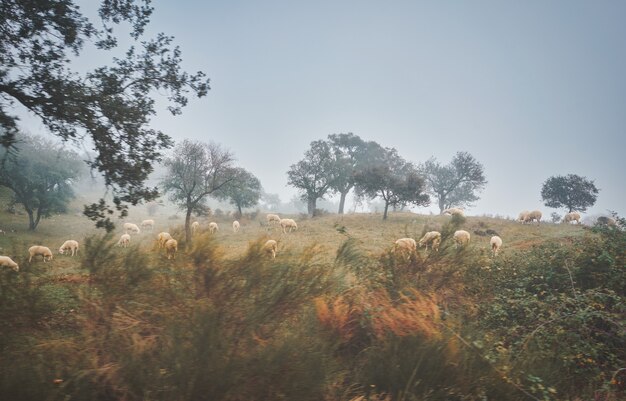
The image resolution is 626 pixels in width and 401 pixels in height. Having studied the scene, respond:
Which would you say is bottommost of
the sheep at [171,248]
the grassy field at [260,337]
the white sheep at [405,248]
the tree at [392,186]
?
the grassy field at [260,337]

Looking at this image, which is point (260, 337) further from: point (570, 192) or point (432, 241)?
point (570, 192)

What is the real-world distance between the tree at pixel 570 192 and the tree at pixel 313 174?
101 ft

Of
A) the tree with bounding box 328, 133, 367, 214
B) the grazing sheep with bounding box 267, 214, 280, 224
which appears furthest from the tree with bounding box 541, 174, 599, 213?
the grazing sheep with bounding box 267, 214, 280, 224

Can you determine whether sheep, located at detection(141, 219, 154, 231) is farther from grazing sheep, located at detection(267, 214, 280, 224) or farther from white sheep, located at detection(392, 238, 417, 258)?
white sheep, located at detection(392, 238, 417, 258)

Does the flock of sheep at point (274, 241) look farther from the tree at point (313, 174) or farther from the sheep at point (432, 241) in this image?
the tree at point (313, 174)

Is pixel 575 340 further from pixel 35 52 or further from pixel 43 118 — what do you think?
pixel 35 52

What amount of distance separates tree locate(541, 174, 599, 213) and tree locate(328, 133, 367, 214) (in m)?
27.5

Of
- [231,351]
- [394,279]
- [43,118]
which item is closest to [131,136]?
[43,118]

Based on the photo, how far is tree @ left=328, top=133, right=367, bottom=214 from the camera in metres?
45.5

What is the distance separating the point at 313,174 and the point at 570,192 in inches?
1404

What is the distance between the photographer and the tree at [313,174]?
4406 centimetres

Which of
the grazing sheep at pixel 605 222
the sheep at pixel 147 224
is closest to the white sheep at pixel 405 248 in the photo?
the grazing sheep at pixel 605 222

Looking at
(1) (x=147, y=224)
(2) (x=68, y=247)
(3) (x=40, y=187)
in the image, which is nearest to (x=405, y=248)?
(2) (x=68, y=247)

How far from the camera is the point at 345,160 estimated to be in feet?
157
